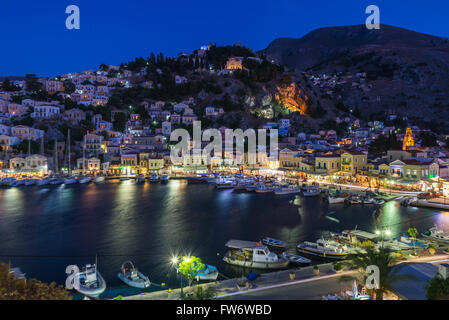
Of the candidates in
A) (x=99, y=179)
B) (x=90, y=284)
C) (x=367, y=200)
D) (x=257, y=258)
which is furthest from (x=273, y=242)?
(x=99, y=179)

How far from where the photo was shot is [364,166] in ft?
126

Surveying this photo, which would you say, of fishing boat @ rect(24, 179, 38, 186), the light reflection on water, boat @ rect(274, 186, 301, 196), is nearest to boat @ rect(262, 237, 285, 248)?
the light reflection on water

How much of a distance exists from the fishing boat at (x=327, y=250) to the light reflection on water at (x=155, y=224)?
118 cm

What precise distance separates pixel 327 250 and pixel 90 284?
37.0 feet

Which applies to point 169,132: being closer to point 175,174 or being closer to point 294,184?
point 175,174

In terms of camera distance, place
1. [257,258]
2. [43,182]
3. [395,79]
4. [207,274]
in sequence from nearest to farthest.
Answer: [207,274], [257,258], [43,182], [395,79]

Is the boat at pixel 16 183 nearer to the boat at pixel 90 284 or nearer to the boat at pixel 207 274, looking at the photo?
the boat at pixel 90 284

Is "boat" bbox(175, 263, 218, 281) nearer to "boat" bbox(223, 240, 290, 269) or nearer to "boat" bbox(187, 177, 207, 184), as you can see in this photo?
"boat" bbox(223, 240, 290, 269)

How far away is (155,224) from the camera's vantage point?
79.6ft

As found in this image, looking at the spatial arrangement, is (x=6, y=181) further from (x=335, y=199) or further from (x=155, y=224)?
(x=335, y=199)

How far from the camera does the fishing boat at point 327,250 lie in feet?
54.0

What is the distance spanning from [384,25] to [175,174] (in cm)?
17532
